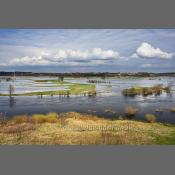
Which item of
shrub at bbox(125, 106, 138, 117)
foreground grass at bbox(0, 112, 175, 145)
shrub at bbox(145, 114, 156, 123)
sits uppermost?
shrub at bbox(125, 106, 138, 117)

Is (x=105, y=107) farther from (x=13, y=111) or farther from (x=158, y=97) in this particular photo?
(x=13, y=111)

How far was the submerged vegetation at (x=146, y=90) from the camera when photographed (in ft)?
22.0

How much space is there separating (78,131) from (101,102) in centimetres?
67

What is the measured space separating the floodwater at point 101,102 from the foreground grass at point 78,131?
13 centimetres

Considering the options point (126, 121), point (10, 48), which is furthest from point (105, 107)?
point (10, 48)

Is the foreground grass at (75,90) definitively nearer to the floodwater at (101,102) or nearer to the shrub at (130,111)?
the floodwater at (101,102)

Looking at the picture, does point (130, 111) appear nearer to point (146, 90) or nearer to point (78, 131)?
point (146, 90)

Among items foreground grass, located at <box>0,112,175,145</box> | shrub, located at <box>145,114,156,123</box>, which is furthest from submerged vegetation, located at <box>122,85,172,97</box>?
foreground grass, located at <box>0,112,175,145</box>

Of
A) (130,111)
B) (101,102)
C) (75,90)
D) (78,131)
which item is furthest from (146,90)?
(78,131)

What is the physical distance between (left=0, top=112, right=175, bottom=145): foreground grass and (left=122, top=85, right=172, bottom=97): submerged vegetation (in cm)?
53

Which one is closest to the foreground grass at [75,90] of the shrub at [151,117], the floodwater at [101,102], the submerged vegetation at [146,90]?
the floodwater at [101,102]

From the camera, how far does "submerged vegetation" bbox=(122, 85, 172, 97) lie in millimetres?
6691

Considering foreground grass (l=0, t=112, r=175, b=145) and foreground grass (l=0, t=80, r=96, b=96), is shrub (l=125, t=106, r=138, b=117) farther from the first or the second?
foreground grass (l=0, t=80, r=96, b=96)

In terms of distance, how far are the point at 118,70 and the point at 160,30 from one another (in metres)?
1.03
